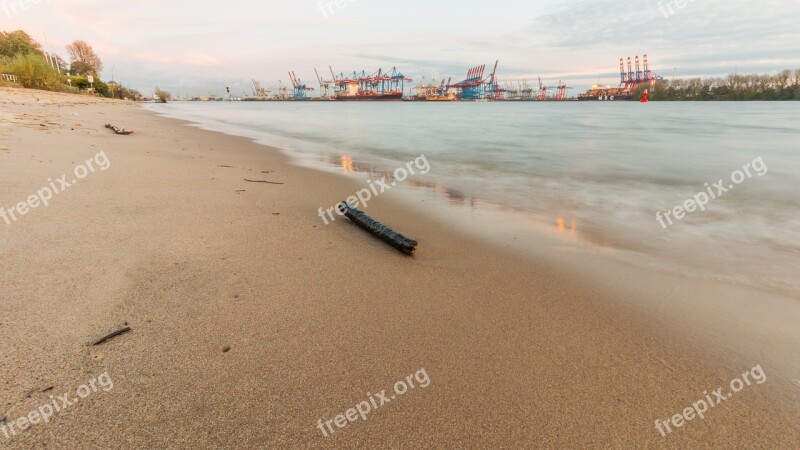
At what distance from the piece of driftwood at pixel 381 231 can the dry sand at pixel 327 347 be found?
0.66 ft

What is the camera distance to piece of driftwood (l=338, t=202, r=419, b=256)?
4055 mm

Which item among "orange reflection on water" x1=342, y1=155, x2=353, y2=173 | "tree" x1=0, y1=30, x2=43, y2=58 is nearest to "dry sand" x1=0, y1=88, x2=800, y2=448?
"orange reflection on water" x1=342, y1=155, x2=353, y2=173

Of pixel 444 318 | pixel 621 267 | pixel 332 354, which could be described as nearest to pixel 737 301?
pixel 621 267

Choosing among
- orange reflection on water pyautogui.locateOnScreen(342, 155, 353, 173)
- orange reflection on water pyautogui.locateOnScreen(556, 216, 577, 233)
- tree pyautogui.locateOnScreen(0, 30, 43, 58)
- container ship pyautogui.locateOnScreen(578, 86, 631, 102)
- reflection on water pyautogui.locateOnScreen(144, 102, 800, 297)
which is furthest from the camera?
container ship pyautogui.locateOnScreen(578, 86, 631, 102)

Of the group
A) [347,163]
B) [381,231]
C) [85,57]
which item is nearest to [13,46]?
[85,57]

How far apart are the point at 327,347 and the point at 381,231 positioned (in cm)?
217

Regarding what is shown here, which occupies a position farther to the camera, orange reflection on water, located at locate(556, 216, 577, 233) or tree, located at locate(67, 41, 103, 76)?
tree, located at locate(67, 41, 103, 76)

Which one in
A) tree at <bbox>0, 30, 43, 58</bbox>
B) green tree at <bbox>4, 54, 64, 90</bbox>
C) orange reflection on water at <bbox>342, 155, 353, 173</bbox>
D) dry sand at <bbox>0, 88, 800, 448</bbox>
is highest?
tree at <bbox>0, 30, 43, 58</bbox>

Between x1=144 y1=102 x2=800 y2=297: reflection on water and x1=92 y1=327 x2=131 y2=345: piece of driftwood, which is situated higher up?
x1=92 y1=327 x2=131 y2=345: piece of driftwood

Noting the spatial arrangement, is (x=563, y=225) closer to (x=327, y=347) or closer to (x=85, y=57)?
(x=327, y=347)

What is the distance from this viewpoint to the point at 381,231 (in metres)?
4.42

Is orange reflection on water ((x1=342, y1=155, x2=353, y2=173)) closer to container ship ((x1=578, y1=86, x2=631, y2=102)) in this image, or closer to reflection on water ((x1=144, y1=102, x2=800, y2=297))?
reflection on water ((x1=144, y1=102, x2=800, y2=297))

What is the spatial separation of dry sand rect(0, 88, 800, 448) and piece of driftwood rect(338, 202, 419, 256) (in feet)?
0.66

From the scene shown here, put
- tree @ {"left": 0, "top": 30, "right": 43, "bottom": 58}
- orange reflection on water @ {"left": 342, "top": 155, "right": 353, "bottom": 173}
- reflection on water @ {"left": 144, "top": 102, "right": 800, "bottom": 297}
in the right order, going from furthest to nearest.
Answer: tree @ {"left": 0, "top": 30, "right": 43, "bottom": 58}, orange reflection on water @ {"left": 342, "top": 155, "right": 353, "bottom": 173}, reflection on water @ {"left": 144, "top": 102, "right": 800, "bottom": 297}
